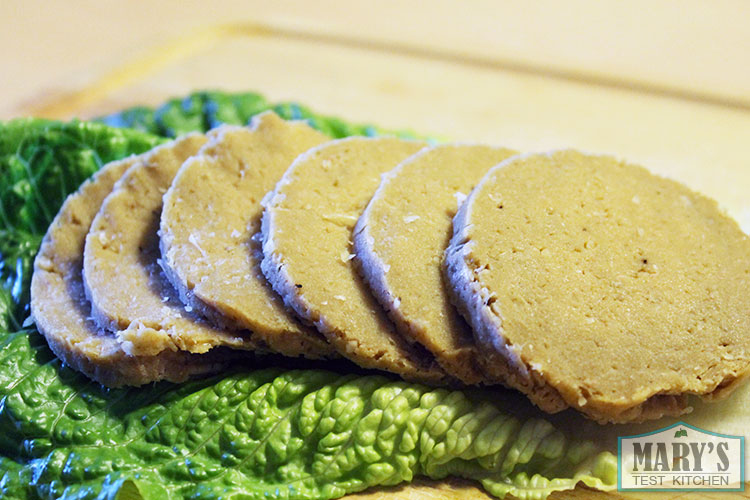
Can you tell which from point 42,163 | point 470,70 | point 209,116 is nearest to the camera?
point 42,163

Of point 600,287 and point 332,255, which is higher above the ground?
point 332,255

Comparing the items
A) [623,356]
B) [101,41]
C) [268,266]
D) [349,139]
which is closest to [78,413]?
[268,266]

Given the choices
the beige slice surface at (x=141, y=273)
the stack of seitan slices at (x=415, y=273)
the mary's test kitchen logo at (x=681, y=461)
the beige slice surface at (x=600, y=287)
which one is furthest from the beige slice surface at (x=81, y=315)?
the mary's test kitchen logo at (x=681, y=461)

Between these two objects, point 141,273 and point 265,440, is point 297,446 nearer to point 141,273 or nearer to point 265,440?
point 265,440

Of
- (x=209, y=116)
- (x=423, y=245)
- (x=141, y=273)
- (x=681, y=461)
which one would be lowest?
(x=681, y=461)

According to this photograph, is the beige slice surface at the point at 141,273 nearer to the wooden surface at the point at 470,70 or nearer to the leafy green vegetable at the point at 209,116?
the leafy green vegetable at the point at 209,116

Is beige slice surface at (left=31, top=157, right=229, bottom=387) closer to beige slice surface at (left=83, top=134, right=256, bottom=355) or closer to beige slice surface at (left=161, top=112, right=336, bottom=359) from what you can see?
beige slice surface at (left=83, top=134, right=256, bottom=355)

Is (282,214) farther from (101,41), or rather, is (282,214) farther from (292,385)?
(101,41)

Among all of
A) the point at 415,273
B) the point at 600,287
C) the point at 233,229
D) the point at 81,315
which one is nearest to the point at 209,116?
the point at 233,229
